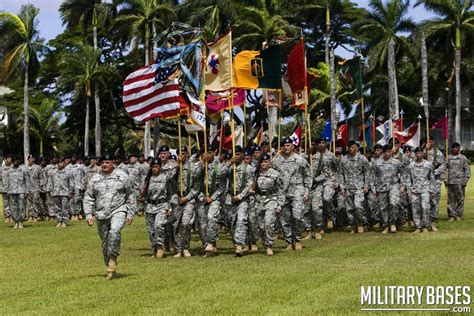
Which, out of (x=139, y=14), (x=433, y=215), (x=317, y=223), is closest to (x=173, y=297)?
(x=317, y=223)

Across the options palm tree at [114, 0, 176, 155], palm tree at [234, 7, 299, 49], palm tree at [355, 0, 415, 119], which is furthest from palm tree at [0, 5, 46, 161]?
palm tree at [355, 0, 415, 119]

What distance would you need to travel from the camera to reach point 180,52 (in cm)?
1733

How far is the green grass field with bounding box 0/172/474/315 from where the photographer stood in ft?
36.0

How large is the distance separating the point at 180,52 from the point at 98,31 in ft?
170

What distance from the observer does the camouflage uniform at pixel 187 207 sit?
1658cm

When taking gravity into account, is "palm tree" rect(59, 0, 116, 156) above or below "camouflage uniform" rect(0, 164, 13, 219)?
above

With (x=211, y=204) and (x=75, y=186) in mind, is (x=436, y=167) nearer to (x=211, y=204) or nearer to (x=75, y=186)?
(x=211, y=204)

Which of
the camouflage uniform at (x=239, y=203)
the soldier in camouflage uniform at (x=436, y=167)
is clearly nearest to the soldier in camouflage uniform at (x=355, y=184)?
the soldier in camouflage uniform at (x=436, y=167)

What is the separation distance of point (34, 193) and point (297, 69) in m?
12.5

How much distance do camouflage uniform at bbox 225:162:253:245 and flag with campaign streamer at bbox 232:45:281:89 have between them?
8.04 feet

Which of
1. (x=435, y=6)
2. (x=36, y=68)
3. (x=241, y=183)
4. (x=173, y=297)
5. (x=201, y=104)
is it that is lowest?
(x=173, y=297)

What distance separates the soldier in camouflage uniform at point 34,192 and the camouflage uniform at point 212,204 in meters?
12.4

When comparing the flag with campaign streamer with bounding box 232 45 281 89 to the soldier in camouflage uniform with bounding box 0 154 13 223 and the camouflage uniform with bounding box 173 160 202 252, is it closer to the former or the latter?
the camouflage uniform with bounding box 173 160 202 252

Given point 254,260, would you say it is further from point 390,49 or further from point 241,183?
point 390,49
